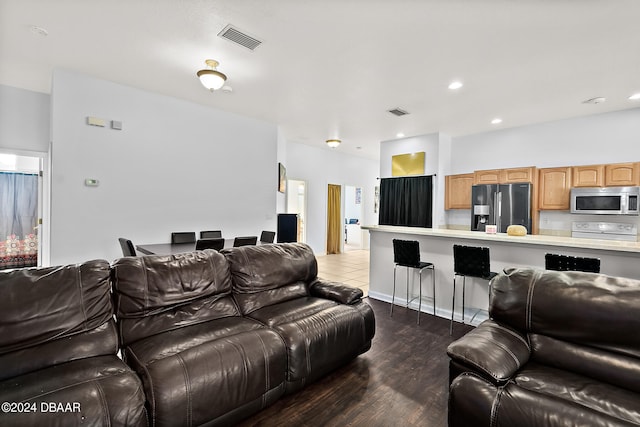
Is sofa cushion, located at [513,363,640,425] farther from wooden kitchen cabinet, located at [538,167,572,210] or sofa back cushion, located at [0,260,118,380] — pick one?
wooden kitchen cabinet, located at [538,167,572,210]

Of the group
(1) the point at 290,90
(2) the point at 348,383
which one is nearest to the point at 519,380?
(2) the point at 348,383

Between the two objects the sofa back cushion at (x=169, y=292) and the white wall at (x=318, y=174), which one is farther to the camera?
the white wall at (x=318, y=174)

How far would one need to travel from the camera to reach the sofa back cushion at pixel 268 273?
255cm

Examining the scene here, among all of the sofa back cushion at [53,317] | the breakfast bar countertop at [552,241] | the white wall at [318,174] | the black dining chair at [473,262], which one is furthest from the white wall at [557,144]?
the sofa back cushion at [53,317]

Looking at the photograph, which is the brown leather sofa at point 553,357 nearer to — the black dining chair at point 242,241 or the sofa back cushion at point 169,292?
the sofa back cushion at point 169,292

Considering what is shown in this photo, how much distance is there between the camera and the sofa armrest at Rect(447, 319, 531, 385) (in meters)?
1.55

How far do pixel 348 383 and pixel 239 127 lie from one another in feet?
15.6

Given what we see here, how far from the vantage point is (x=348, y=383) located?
92.4 inches

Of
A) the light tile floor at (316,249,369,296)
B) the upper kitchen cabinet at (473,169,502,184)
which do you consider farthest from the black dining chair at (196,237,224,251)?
the upper kitchen cabinet at (473,169,502,184)

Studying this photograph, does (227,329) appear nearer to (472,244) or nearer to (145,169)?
(472,244)

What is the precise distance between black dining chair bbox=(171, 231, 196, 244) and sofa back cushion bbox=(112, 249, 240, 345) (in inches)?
98.9

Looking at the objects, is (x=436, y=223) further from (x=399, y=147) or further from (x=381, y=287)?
(x=381, y=287)

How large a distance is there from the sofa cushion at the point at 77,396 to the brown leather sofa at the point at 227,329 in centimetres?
11

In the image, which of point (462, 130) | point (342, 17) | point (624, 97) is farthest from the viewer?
point (462, 130)
